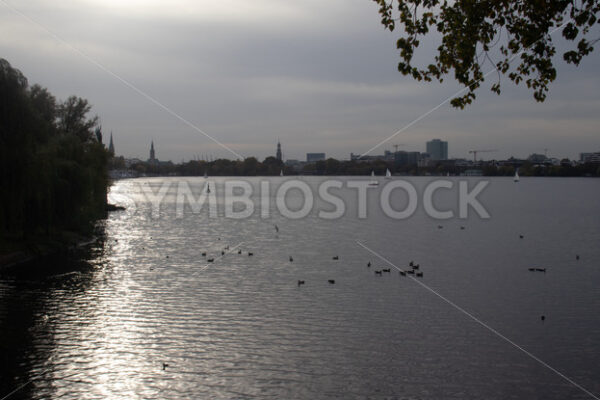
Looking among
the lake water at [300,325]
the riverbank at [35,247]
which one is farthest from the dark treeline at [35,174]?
the lake water at [300,325]

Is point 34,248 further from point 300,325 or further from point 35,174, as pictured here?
point 300,325

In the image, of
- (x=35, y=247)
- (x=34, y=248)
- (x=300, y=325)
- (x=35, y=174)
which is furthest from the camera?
(x=35, y=247)

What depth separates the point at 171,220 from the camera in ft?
251

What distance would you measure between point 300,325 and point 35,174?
903 inches

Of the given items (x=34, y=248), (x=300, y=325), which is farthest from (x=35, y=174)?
(x=300, y=325)

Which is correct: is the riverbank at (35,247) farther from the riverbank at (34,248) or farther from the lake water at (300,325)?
the lake water at (300,325)

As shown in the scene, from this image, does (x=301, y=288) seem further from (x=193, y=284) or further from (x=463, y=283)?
(x=463, y=283)

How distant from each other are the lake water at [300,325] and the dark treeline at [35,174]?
4.45m

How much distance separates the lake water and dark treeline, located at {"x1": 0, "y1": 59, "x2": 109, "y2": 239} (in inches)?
175

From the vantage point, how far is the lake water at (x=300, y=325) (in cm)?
1856

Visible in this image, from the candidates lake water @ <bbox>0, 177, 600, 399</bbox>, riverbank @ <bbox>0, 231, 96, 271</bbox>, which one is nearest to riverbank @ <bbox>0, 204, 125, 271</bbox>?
riverbank @ <bbox>0, 231, 96, 271</bbox>

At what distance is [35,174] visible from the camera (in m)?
37.1

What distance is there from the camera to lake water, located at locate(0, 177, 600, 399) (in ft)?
60.9

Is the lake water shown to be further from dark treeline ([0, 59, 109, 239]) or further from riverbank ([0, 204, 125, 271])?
dark treeline ([0, 59, 109, 239])
